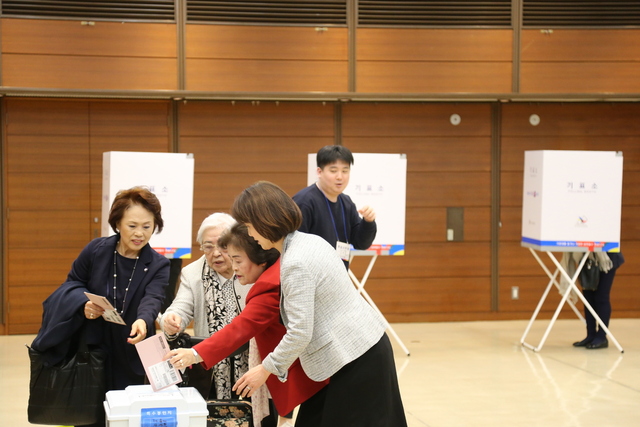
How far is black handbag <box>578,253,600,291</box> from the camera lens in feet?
20.7

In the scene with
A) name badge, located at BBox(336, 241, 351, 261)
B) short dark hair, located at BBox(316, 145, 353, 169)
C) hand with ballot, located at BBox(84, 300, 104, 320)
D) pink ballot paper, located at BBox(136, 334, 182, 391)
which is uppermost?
short dark hair, located at BBox(316, 145, 353, 169)

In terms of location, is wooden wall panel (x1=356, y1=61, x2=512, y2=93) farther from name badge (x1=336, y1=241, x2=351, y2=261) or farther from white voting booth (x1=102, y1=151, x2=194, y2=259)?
name badge (x1=336, y1=241, x2=351, y2=261)

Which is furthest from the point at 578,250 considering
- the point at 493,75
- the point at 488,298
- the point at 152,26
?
the point at 152,26

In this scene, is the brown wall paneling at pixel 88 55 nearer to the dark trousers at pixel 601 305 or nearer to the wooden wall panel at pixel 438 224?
the wooden wall panel at pixel 438 224

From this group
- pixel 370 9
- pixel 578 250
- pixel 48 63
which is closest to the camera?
pixel 578 250

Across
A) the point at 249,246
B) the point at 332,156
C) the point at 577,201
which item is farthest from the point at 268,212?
the point at 577,201

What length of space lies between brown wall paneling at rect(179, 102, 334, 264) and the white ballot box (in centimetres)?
501

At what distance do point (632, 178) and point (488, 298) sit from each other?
199cm

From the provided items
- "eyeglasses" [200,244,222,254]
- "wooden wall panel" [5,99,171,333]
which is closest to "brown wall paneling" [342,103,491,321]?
"wooden wall panel" [5,99,171,333]

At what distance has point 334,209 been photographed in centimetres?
433

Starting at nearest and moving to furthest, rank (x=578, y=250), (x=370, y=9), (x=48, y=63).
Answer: (x=578, y=250)
(x=48, y=63)
(x=370, y=9)

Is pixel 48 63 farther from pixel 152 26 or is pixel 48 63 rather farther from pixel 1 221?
pixel 1 221

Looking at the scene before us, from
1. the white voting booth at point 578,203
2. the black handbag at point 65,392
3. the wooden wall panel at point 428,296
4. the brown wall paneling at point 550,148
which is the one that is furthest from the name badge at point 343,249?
the brown wall paneling at point 550,148

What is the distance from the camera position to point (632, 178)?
783 cm
